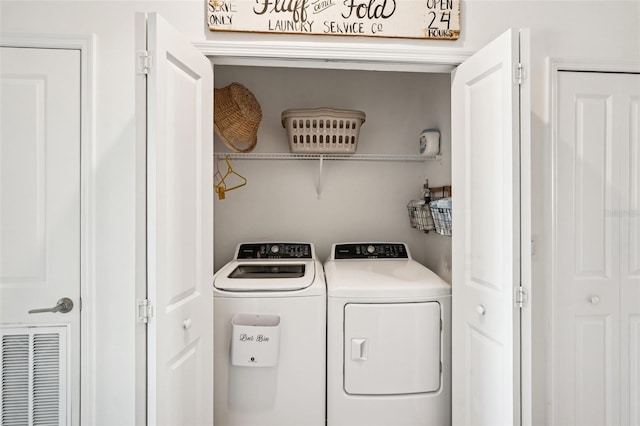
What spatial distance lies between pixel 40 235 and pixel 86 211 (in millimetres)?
234

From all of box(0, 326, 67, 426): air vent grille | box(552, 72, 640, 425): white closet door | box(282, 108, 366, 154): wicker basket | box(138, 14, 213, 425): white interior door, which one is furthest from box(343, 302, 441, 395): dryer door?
box(0, 326, 67, 426): air vent grille

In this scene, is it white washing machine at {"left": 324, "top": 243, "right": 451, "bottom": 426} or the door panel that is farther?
white washing machine at {"left": 324, "top": 243, "right": 451, "bottom": 426}

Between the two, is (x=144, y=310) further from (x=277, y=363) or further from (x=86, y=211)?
(x=277, y=363)

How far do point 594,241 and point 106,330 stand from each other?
2.29 metres

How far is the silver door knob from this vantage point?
163 cm

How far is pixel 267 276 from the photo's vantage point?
2.14 m

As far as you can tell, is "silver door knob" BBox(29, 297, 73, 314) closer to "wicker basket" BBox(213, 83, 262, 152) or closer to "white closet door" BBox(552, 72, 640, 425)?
"wicker basket" BBox(213, 83, 262, 152)

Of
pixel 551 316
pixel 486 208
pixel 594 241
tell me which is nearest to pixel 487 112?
pixel 486 208

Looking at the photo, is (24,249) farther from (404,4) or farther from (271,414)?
(404,4)

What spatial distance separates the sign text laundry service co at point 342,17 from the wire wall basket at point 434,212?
0.87 metres

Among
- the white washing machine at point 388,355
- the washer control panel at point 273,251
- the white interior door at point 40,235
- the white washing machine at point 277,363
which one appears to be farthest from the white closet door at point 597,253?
the white interior door at point 40,235

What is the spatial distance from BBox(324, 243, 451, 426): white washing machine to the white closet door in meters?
0.53

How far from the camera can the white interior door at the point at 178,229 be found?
51.5 inches

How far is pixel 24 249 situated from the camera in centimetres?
165
